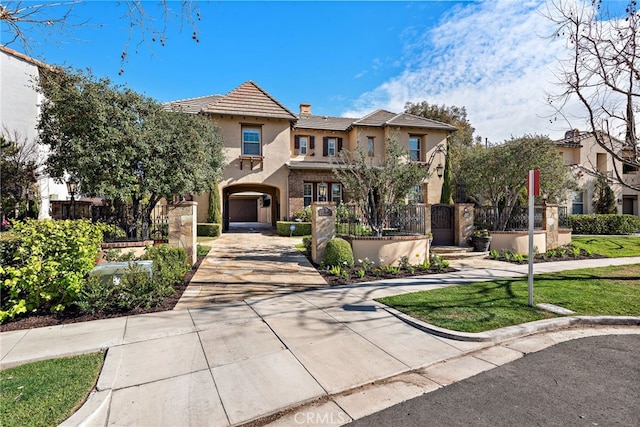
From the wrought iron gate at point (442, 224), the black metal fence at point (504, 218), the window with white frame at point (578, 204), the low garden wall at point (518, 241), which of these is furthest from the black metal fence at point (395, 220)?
the window with white frame at point (578, 204)

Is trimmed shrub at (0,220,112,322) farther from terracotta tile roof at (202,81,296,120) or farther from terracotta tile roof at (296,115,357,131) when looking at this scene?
terracotta tile roof at (296,115,357,131)

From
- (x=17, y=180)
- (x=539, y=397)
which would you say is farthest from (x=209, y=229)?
(x=539, y=397)

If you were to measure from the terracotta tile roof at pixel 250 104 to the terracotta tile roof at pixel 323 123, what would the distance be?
2.42 metres

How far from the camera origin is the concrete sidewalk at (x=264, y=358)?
9.59 feet

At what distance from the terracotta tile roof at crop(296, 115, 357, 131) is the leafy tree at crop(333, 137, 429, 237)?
1282cm

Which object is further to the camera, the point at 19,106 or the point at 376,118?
the point at 376,118

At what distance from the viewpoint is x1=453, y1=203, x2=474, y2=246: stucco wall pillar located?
519 inches

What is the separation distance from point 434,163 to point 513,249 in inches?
487

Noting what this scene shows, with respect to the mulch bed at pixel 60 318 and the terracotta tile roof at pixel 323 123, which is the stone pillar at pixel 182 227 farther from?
the terracotta tile roof at pixel 323 123

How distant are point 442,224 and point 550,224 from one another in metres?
4.33

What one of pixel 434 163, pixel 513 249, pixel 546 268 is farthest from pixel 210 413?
pixel 434 163

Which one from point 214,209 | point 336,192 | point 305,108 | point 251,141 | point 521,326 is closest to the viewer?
point 521,326

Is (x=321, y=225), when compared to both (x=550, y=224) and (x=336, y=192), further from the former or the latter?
(x=336, y=192)

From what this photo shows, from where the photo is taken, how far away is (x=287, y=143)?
20.2 m
